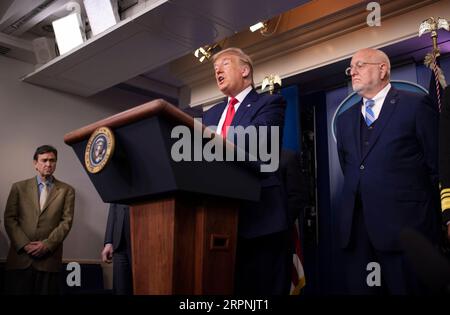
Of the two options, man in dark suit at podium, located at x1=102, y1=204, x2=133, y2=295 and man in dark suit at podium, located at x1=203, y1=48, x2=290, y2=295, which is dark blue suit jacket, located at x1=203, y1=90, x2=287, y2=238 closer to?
man in dark suit at podium, located at x1=203, y1=48, x2=290, y2=295

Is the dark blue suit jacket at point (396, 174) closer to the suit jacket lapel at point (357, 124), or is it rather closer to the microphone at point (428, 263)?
the suit jacket lapel at point (357, 124)

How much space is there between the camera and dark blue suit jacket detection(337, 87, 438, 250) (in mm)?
2090

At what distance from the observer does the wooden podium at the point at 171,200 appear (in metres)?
1.27

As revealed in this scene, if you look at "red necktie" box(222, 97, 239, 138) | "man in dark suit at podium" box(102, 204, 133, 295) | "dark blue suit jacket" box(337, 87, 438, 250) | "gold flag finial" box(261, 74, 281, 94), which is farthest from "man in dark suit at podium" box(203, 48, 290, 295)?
"gold flag finial" box(261, 74, 281, 94)

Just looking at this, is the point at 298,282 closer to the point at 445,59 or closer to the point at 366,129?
the point at 366,129

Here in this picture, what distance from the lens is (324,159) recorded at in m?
4.22

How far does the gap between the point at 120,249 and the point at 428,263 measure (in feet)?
11.2

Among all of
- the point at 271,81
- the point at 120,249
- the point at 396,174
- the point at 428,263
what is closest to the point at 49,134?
the point at 120,249

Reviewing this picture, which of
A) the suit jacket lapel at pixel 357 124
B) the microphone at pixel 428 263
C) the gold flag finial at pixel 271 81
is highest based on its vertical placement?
the gold flag finial at pixel 271 81

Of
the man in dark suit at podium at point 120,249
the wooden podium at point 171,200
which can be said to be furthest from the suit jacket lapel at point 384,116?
the man in dark suit at podium at point 120,249

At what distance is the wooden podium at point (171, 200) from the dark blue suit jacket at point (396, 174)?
894 mm

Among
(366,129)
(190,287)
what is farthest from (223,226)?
(366,129)

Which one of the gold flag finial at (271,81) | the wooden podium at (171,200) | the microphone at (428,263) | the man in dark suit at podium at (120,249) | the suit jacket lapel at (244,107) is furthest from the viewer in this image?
the gold flag finial at (271,81)

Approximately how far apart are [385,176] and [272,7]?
178cm
